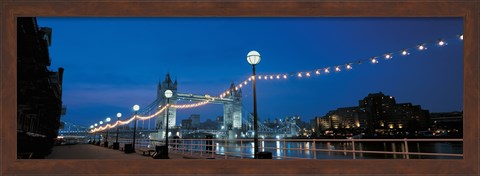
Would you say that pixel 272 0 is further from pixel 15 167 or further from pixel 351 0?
pixel 15 167

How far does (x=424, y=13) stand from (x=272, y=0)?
6.93 ft

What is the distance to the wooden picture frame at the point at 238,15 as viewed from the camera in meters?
4.87

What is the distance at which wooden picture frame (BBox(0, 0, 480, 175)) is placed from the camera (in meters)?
4.87

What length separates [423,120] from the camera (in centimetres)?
6625

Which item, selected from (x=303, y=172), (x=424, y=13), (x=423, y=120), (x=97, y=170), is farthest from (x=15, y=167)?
(x=423, y=120)

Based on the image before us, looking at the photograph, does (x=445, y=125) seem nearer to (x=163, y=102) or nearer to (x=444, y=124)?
(x=444, y=124)

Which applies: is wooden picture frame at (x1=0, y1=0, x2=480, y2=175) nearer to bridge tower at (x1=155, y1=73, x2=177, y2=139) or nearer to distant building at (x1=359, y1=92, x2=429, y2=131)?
bridge tower at (x1=155, y1=73, x2=177, y2=139)

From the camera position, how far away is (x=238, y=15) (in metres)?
5.03

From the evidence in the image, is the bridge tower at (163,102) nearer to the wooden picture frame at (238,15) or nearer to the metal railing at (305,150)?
the metal railing at (305,150)

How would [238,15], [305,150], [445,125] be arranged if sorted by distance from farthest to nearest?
[445,125] < [305,150] < [238,15]

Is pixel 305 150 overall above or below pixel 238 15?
below

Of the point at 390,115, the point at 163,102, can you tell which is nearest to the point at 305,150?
the point at 163,102

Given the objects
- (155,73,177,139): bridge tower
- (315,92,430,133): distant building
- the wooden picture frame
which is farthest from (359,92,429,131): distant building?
the wooden picture frame

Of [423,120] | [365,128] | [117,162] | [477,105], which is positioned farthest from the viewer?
[365,128]
